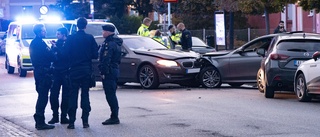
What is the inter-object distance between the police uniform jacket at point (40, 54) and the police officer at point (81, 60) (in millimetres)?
379

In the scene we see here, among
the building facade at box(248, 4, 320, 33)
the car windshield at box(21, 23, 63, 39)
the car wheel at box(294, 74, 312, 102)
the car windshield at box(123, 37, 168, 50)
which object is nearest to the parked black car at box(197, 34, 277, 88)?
the car windshield at box(123, 37, 168, 50)

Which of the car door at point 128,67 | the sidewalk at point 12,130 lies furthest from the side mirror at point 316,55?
the sidewalk at point 12,130

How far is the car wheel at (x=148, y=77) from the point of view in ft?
67.1

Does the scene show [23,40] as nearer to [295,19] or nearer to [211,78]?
[211,78]

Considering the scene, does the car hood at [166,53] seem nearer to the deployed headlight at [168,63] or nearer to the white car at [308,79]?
the deployed headlight at [168,63]

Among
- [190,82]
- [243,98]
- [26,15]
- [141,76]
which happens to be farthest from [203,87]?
[26,15]

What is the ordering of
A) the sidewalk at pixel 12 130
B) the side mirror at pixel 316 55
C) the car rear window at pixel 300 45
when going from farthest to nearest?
the car rear window at pixel 300 45 < the side mirror at pixel 316 55 < the sidewalk at pixel 12 130

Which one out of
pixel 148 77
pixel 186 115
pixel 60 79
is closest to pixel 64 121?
pixel 60 79

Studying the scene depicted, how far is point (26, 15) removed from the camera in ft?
157

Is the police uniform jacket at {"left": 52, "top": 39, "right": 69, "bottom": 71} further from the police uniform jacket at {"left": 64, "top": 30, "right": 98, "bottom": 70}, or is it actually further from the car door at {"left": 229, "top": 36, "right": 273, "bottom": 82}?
the car door at {"left": 229, "top": 36, "right": 273, "bottom": 82}

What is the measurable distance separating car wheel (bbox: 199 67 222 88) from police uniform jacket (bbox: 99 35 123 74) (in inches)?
307

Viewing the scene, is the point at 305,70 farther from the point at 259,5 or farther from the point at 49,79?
the point at 259,5

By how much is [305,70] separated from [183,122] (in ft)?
13.7

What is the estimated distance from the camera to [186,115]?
14164 millimetres
